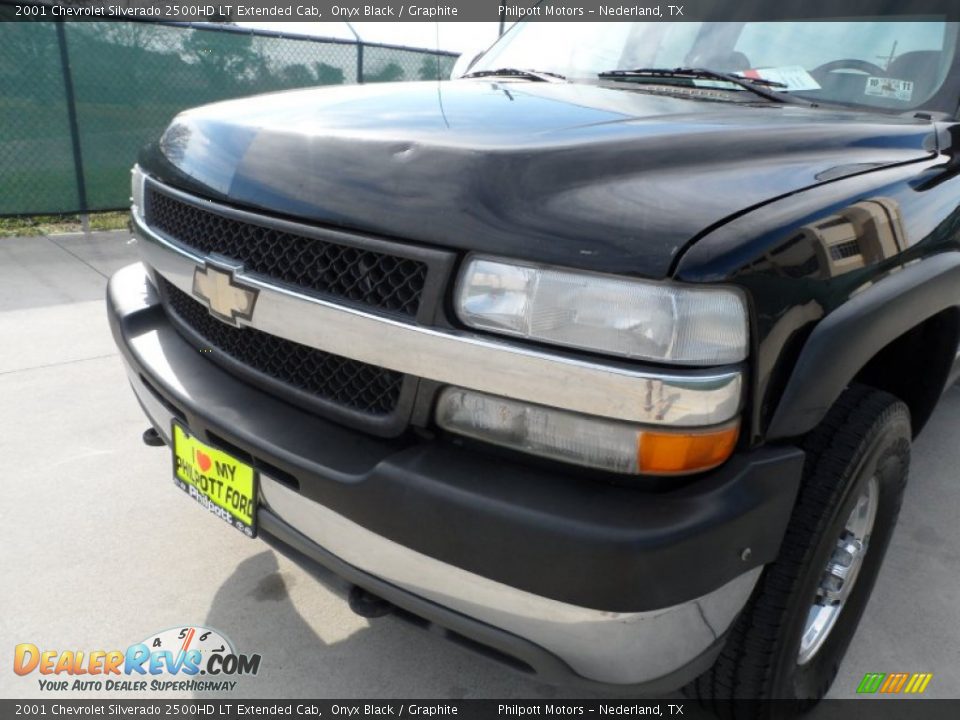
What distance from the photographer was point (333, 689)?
1931mm

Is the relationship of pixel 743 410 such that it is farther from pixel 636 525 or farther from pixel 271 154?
pixel 271 154

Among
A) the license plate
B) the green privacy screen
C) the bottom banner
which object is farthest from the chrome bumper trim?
the green privacy screen

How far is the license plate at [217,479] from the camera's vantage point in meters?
1.62

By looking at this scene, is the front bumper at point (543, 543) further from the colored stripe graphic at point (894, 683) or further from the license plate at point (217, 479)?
the colored stripe graphic at point (894, 683)

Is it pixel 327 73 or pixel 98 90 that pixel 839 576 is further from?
pixel 327 73

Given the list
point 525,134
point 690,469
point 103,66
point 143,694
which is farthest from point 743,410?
point 103,66

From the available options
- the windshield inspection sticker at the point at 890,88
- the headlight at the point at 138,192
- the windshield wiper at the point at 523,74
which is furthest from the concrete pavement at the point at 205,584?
the windshield wiper at the point at 523,74

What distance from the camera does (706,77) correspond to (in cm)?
233

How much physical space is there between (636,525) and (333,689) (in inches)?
44.6

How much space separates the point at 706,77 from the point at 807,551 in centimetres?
153

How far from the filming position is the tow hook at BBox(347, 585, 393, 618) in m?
Result: 1.50

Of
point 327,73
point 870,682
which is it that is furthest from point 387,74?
point 870,682

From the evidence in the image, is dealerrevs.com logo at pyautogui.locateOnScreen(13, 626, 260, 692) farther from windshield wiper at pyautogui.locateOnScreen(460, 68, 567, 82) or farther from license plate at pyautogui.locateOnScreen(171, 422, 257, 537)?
windshield wiper at pyautogui.locateOnScreen(460, 68, 567, 82)

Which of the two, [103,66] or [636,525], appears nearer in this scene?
[636,525]
